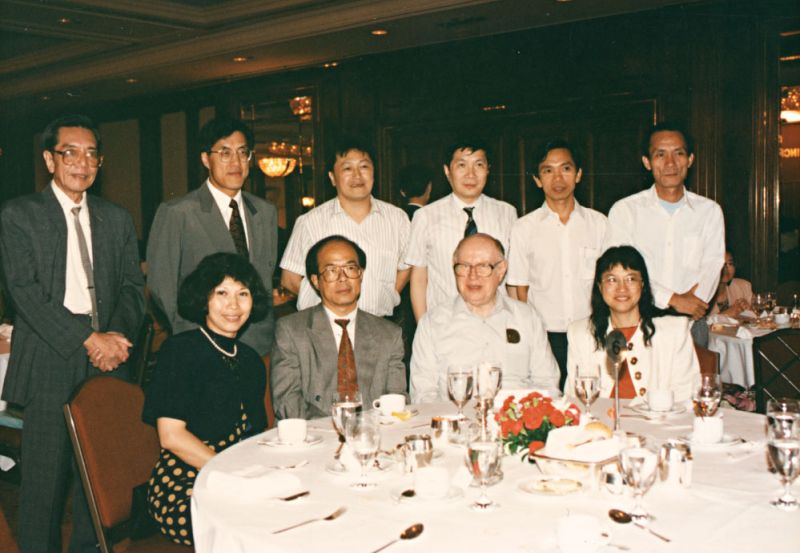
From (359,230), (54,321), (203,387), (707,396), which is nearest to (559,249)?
(359,230)

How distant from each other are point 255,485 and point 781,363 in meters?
2.95

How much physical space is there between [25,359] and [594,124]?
486 centimetres

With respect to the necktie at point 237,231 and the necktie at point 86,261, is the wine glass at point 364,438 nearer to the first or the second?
the necktie at point 86,261

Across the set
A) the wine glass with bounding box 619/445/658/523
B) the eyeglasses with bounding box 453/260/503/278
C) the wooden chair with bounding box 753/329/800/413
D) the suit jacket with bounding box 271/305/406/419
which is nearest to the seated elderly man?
the eyeglasses with bounding box 453/260/503/278

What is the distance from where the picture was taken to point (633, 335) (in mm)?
3121

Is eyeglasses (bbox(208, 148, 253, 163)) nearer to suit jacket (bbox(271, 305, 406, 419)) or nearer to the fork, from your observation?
suit jacket (bbox(271, 305, 406, 419))

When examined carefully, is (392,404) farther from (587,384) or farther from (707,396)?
(707,396)

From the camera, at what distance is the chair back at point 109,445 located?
2289 mm

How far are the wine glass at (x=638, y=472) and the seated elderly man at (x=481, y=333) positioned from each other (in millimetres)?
1551

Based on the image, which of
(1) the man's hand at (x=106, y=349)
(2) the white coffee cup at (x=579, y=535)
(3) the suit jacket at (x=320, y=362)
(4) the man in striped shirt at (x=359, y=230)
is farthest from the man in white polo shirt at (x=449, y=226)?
(2) the white coffee cup at (x=579, y=535)

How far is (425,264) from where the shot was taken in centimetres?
425

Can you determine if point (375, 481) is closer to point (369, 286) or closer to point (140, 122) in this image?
point (369, 286)

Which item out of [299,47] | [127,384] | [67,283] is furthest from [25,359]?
[299,47]

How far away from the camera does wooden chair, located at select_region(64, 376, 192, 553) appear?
2.29m
